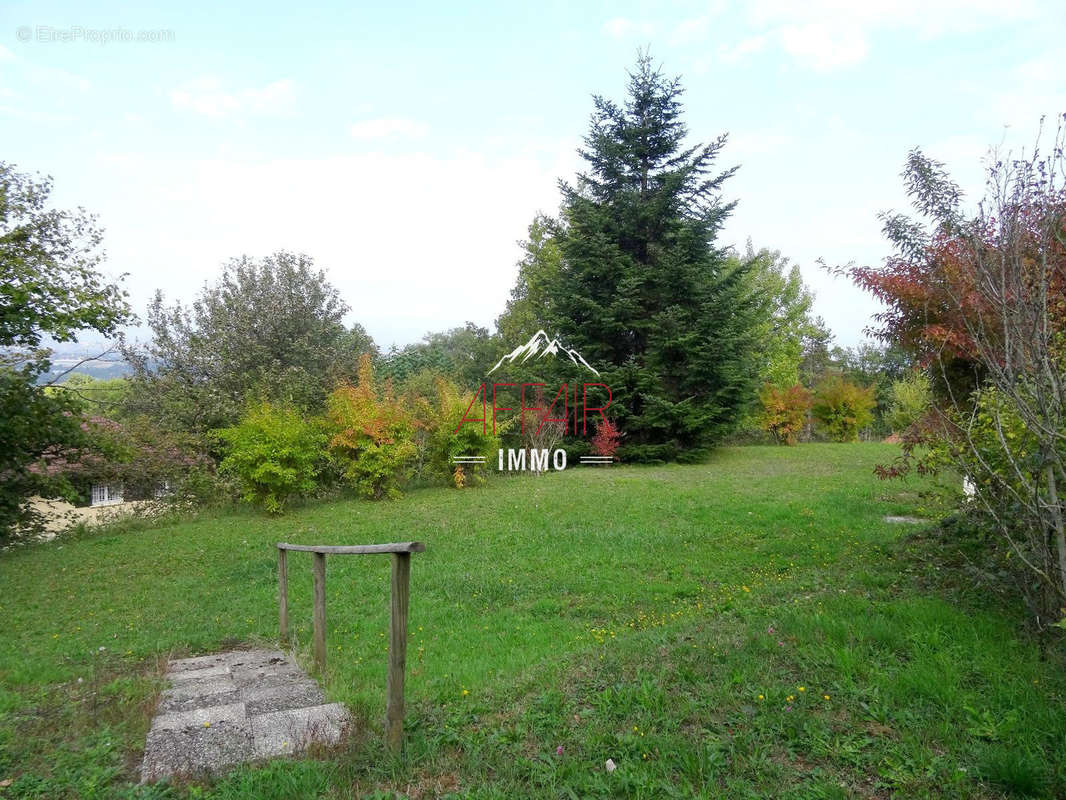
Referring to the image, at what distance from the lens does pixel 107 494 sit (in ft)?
50.3

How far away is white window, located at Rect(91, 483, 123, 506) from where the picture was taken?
524 inches

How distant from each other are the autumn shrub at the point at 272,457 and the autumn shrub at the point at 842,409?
1835 centimetres

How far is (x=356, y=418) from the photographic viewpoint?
11.6m

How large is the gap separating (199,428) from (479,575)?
11603 mm

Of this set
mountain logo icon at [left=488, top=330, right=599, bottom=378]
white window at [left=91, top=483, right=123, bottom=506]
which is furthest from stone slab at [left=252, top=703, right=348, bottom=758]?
mountain logo icon at [left=488, top=330, right=599, bottom=378]

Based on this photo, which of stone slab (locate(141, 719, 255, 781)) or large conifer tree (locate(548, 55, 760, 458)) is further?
large conifer tree (locate(548, 55, 760, 458))

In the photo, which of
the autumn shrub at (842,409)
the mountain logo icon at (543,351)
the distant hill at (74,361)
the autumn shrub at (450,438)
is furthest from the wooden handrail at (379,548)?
the autumn shrub at (842,409)

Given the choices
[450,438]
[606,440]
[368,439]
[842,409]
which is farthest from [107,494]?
[842,409]

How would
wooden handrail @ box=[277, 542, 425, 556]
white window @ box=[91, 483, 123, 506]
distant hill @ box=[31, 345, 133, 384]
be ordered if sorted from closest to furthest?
wooden handrail @ box=[277, 542, 425, 556], distant hill @ box=[31, 345, 133, 384], white window @ box=[91, 483, 123, 506]

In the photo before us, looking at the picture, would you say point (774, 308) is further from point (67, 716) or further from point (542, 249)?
point (67, 716)

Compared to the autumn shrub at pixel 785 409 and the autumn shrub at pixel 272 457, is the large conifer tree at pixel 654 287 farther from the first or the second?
the autumn shrub at pixel 272 457

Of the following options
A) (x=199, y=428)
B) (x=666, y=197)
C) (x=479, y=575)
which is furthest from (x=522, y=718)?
(x=666, y=197)

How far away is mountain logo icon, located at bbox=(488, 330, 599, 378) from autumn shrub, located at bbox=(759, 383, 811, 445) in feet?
24.7

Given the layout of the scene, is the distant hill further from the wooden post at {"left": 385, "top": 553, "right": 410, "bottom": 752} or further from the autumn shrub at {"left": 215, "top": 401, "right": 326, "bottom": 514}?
the wooden post at {"left": 385, "top": 553, "right": 410, "bottom": 752}
